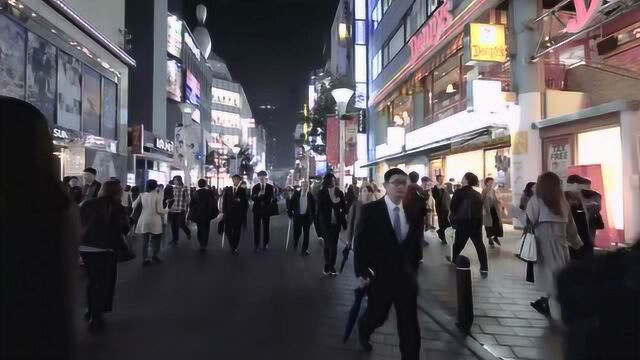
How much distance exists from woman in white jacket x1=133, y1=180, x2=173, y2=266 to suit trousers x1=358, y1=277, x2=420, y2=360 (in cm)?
736

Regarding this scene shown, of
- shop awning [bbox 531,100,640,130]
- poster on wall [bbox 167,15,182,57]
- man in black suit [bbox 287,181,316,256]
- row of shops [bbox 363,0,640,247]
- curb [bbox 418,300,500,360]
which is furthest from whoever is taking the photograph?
poster on wall [bbox 167,15,182,57]

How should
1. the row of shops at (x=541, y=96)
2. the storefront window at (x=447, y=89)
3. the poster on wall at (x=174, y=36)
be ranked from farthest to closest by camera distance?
the poster on wall at (x=174, y=36) < the storefront window at (x=447, y=89) < the row of shops at (x=541, y=96)

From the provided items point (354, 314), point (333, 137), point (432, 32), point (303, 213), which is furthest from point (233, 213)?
point (333, 137)

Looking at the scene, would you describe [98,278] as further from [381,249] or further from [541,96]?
[541,96]

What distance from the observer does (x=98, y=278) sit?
625 cm

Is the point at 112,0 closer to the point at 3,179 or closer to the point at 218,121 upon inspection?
the point at 3,179

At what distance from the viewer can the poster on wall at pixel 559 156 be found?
1373 centimetres

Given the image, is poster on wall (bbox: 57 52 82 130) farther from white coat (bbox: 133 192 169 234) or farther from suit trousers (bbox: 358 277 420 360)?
suit trousers (bbox: 358 277 420 360)

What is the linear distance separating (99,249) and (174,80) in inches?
2002

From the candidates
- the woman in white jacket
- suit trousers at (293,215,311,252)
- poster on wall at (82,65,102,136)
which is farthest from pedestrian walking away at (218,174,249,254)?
poster on wall at (82,65,102,136)

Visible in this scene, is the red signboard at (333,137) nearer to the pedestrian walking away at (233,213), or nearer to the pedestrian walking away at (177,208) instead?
the pedestrian walking away at (177,208)

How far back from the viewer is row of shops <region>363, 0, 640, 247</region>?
1176cm

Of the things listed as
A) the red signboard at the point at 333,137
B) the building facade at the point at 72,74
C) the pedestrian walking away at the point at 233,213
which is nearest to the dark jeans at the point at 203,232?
the pedestrian walking away at the point at 233,213

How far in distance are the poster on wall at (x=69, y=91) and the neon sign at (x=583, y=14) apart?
16728 mm
